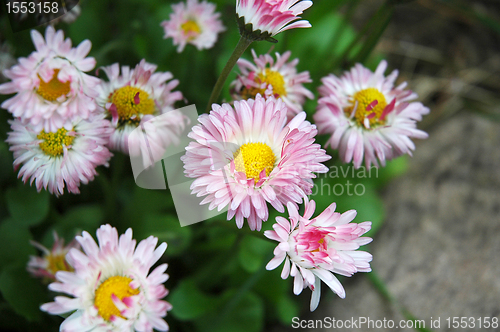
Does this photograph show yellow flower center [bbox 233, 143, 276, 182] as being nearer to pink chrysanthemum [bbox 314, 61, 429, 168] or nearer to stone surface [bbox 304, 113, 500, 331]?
pink chrysanthemum [bbox 314, 61, 429, 168]

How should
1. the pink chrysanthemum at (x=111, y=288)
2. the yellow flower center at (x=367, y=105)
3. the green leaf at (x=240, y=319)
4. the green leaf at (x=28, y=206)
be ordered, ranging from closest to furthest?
the pink chrysanthemum at (x=111, y=288)
the yellow flower center at (x=367, y=105)
the green leaf at (x=28, y=206)
the green leaf at (x=240, y=319)

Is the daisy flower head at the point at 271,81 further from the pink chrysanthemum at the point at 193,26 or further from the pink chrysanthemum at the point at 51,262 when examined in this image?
the pink chrysanthemum at the point at 51,262

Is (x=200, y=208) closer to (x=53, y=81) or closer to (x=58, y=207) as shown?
(x=53, y=81)

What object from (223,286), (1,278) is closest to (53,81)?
(1,278)

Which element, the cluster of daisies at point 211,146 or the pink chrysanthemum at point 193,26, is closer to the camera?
the cluster of daisies at point 211,146

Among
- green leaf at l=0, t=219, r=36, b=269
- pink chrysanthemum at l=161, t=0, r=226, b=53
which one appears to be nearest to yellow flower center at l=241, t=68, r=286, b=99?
pink chrysanthemum at l=161, t=0, r=226, b=53

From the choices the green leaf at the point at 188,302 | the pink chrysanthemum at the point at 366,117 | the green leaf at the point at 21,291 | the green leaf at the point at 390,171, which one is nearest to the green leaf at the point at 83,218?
the green leaf at the point at 21,291
